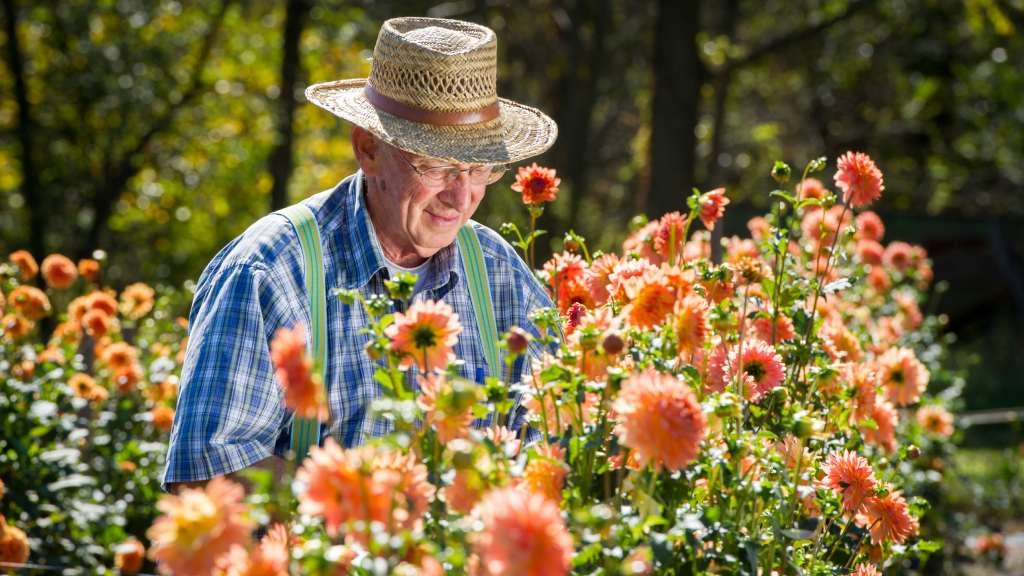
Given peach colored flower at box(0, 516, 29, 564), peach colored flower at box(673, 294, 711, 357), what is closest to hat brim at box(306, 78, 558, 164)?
peach colored flower at box(673, 294, 711, 357)

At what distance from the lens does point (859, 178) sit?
2.09 metres

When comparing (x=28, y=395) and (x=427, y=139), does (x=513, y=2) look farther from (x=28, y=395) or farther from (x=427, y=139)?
(x=427, y=139)

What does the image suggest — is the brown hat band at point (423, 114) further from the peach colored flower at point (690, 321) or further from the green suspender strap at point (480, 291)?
the peach colored flower at point (690, 321)

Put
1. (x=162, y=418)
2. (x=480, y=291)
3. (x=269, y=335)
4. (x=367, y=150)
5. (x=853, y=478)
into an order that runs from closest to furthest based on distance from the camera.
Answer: (x=853, y=478) → (x=269, y=335) → (x=367, y=150) → (x=480, y=291) → (x=162, y=418)

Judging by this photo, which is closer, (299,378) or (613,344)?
(299,378)

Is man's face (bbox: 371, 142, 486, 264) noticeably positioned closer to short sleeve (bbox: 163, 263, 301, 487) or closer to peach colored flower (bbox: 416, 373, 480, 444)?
short sleeve (bbox: 163, 263, 301, 487)

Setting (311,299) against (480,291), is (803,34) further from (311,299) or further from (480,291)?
(311,299)

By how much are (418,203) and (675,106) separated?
6.44 metres

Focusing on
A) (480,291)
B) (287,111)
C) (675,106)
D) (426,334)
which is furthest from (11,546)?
(287,111)

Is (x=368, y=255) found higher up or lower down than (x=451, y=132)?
lower down

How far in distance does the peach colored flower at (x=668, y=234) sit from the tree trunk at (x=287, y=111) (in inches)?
309

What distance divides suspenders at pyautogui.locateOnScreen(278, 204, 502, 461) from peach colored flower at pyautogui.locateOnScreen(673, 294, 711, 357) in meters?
0.51

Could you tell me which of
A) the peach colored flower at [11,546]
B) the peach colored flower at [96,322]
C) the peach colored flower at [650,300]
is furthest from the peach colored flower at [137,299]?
the peach colored flower at [650,300]

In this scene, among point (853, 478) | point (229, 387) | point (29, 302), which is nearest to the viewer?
point (853, 478)
